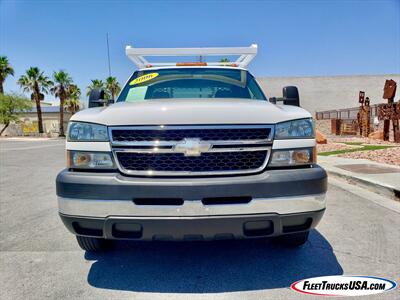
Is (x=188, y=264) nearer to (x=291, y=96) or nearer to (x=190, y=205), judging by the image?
(x=190, y=205)

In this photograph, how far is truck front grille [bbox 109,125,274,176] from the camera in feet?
7.66

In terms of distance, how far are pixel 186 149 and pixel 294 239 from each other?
1559 millimetres

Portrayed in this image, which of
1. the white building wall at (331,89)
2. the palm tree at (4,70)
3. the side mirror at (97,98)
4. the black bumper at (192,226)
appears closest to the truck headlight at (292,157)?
the black bumper at (192,226)

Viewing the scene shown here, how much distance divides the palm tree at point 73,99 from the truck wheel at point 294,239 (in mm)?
54233

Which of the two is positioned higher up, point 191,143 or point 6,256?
point 191,143

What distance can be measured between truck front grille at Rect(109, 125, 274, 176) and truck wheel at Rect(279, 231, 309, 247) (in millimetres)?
1054

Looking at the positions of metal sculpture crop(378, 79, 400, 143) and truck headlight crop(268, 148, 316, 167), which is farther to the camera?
metal sculpture crop(378, 79, 400, 143)

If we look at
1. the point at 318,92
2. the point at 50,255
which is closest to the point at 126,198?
the point at 50,255

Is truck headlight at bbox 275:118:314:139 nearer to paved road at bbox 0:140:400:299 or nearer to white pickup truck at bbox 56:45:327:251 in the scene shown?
white pickup truck at bbox 56:45:327:251

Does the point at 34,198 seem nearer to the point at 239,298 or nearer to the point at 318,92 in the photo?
the point at 239,298

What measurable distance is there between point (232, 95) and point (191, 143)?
5.38 feet

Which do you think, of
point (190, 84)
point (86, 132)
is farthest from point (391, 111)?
point (86, 132)

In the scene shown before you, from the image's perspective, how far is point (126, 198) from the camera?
7.44 ft

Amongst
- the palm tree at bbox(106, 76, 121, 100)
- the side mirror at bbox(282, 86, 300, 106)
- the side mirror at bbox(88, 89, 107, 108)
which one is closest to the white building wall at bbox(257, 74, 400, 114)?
the palm tree at bbox(106, 76, 121, 100)
